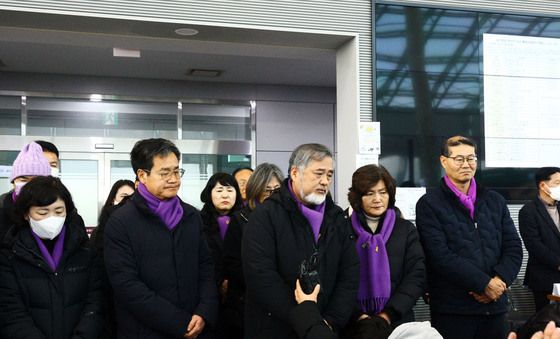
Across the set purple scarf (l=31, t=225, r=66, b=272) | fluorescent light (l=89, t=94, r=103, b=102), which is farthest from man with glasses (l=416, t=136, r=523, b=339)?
fluorescent light (l=89, t=94, r=103, b=102)

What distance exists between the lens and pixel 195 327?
273 centimetres

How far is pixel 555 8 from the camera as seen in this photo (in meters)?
4.77

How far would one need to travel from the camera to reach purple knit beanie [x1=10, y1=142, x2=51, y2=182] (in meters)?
3.02

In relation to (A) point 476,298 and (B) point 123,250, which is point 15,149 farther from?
(A) point 476,298

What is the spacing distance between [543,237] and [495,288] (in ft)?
3.73

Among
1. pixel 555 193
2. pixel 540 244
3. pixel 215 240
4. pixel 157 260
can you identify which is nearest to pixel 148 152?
pixel 157 260

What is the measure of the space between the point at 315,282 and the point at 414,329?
3.51 feet

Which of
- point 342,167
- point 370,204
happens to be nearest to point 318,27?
point 342,167

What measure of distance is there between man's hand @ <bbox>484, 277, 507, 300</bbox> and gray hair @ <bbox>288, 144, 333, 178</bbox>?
3.84 ft

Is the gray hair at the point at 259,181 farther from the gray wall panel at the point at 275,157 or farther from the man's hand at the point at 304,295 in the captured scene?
the gray wall panel at the point at 275,157

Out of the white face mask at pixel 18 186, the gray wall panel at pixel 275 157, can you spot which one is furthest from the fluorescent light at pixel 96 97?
the white face mask at pixel 18 186

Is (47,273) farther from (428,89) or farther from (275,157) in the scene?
(275,157)

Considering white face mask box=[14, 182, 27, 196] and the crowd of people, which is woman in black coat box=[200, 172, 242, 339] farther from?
white face mask box=[14, 182, 27, 196]

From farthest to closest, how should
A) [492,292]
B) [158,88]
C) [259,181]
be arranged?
[158,88]
[259,181]
[492,292]
